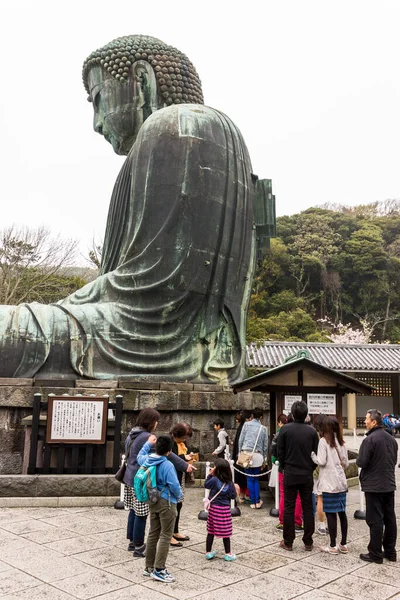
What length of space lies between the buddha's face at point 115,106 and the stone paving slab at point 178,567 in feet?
21.8

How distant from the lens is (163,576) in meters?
3.09

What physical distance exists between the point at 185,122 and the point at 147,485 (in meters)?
5.84

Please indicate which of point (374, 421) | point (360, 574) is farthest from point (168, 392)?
point (360, 574)

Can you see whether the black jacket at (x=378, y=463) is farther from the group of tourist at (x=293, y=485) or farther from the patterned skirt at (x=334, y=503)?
the patterned skirt at (x=334, y=503)

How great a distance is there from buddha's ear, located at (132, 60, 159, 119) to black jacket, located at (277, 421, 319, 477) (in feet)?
21.7

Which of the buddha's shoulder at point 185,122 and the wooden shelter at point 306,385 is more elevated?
the buddha's shoulder at point 185,122

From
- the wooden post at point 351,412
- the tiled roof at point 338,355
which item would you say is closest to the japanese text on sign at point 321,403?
the tiled roof at point 338,355

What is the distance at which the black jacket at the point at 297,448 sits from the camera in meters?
3.93

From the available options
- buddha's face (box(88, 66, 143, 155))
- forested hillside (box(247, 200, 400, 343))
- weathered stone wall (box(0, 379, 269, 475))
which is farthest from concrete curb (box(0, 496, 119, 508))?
forested hillside (box(247, 200, 400, 343))

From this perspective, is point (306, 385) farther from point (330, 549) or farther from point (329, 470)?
point (330, 549)

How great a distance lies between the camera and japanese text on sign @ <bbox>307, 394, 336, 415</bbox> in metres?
5.72

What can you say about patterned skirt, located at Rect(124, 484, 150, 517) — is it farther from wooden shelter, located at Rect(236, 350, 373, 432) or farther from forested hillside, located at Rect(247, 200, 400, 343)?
forested hillside, located at Rect(247, 200, 400, 343)

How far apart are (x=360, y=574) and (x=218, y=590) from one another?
1011mm

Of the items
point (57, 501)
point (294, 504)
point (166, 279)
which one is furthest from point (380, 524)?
point (166, 279)
